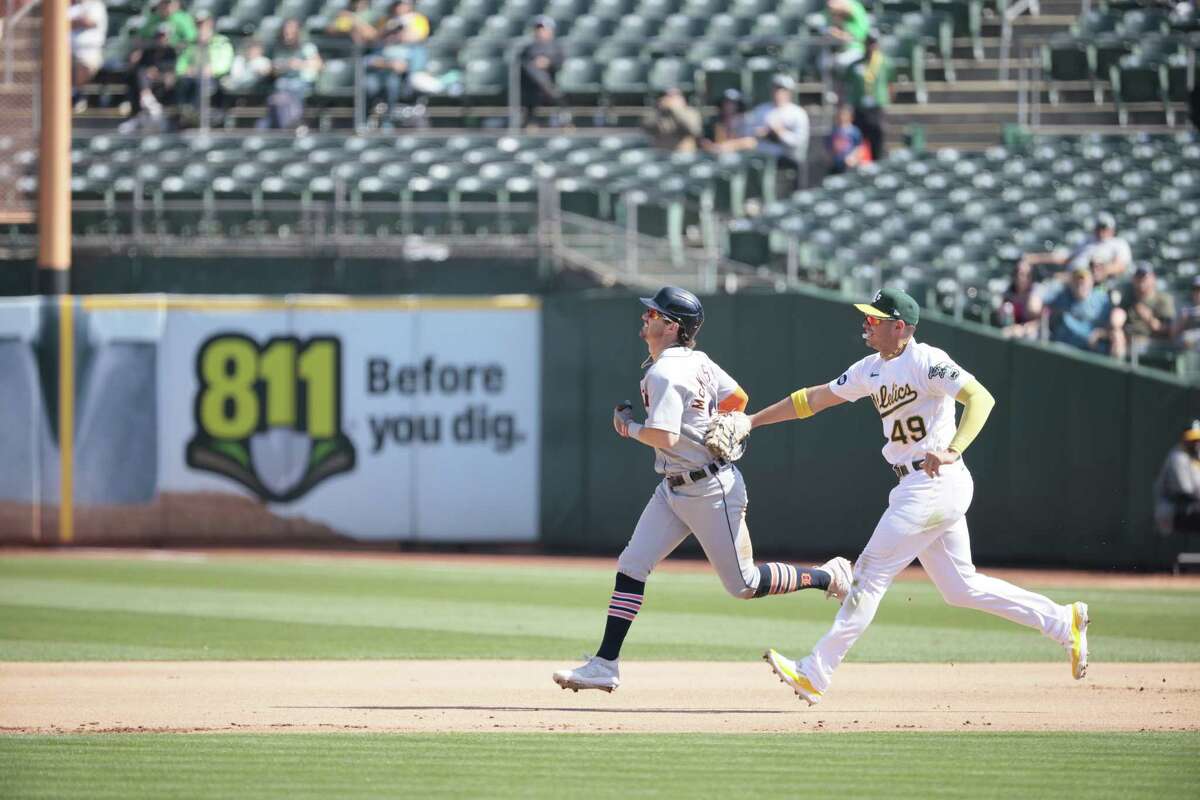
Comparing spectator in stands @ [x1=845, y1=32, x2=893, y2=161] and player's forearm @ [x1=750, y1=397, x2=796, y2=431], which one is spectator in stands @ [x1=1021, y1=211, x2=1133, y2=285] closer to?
spectator in stands @ [x1=845, y1=32, x2=893, y2=161]

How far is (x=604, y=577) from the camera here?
51.4 ft

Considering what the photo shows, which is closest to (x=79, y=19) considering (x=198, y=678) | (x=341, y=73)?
(x=341, y=73)

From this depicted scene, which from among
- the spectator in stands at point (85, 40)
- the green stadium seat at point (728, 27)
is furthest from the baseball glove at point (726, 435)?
the spectator in stands at point (85, 40)

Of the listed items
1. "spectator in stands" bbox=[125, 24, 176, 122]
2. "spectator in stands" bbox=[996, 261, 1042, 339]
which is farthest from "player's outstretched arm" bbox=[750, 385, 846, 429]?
"spectator in stands" bbox=[125, 24, 176, 122]

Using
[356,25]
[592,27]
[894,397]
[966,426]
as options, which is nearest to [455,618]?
[894,397]

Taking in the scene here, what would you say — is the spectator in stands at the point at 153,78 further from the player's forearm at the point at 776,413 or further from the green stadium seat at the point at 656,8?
the player's forearm at the point at 776,413

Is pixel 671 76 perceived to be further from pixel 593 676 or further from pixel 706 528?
pixel 593 676

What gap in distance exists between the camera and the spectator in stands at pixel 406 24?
21578 mm

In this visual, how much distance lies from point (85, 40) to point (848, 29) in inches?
365

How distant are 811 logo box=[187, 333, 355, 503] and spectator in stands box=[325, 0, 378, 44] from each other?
5.16 meters

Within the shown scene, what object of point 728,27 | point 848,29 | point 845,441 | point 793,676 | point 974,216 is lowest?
point 793,676

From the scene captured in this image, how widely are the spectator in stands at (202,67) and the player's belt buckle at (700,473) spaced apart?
14.6 metres

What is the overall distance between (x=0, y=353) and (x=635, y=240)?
21.4ft

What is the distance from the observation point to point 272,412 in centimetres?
1794
